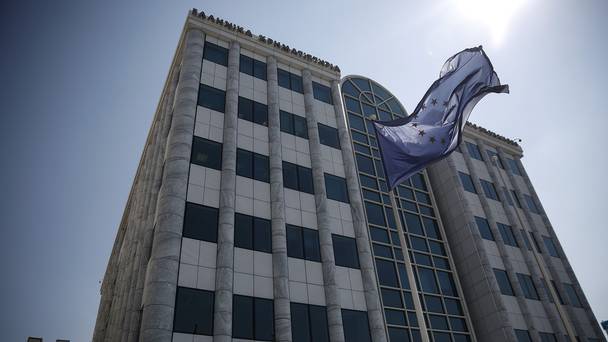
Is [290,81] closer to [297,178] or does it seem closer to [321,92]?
[321,92]

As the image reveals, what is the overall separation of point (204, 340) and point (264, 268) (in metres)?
5.75

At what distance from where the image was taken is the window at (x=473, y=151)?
49244mm

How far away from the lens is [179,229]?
25125 millimetres

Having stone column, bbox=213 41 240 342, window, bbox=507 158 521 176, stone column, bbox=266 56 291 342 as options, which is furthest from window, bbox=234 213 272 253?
window, bbox=507 158 521 176

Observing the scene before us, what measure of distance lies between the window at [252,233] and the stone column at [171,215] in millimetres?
3677

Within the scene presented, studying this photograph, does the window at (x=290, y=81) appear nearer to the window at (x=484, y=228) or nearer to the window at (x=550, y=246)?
the window at (x=484, y=228)

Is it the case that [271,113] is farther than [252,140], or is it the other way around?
A: [271,113]

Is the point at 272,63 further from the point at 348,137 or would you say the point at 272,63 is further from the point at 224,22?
the point at 348,137

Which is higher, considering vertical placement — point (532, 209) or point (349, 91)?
point (349, 91)

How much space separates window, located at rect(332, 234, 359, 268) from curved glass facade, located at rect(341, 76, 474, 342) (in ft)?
8.80

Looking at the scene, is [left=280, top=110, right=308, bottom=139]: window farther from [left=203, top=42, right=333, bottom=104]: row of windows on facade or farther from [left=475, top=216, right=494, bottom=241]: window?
[left=475, top=216, right=494, bottom=241]: window

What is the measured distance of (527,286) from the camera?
40.0 metres

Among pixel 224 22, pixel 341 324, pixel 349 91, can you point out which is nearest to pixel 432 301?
pixel 341 324

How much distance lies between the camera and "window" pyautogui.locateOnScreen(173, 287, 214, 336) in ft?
74.4
